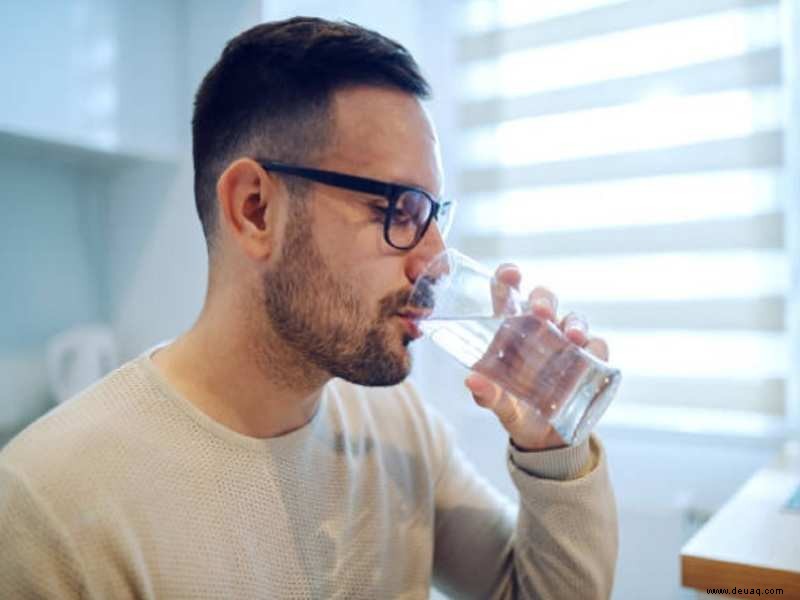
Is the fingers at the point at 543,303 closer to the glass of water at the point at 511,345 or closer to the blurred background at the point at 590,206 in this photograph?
the glass of water at the point at 511,345

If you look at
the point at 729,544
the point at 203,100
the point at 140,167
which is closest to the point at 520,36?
the point at 140,167

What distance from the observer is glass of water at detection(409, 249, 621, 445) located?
2.65ft

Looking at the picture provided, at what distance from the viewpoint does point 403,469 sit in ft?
3.45

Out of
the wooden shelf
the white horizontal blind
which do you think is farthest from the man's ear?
the white horizontal blind

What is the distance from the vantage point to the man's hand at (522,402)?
0.84 metres

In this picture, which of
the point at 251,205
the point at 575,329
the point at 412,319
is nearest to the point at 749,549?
the point at 575,329

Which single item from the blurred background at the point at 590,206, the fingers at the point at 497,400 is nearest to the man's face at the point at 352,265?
the fingers at the point at 497,400

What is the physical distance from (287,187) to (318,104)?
115 millimetres

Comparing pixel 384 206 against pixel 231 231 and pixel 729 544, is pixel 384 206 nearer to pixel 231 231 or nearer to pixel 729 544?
pixel 231 231

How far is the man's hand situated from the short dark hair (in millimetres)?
309

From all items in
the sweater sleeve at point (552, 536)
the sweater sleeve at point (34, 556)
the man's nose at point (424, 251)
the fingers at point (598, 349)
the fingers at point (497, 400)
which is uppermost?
the man's nose at point (424, 251)

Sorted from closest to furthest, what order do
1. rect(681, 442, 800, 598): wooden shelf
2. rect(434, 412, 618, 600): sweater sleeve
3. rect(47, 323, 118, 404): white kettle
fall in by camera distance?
rect(681, 442, 800, 598): wooden shelf < rect(434, 412, 618, 600): sweater sleeve < rect(47, 323, 118, 404): white kettle

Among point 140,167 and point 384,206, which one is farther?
point 140,167

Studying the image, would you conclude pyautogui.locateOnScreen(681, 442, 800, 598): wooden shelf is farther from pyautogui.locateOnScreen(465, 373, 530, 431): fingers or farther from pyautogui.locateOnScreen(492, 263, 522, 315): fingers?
pyautogui.locateOnScreen(492, 263, 522, 315): fingers
